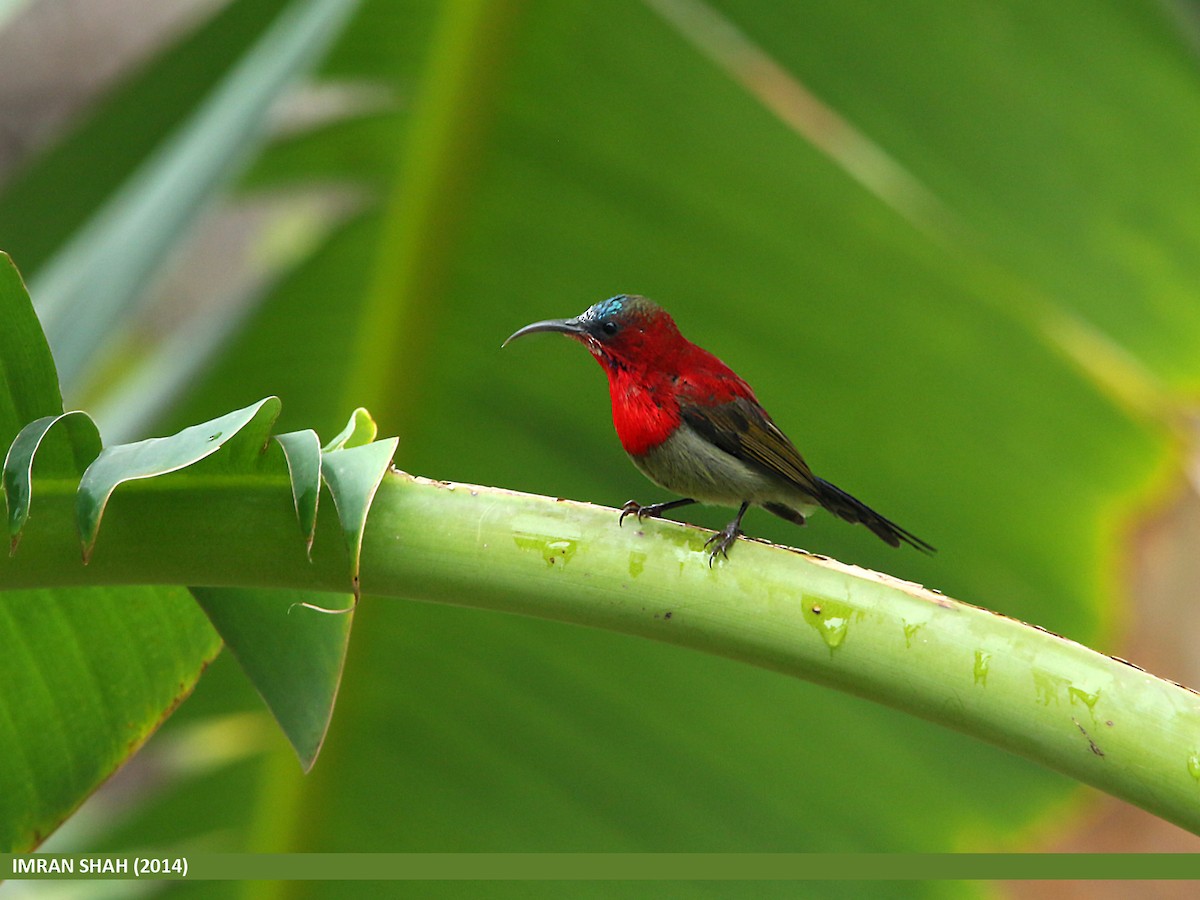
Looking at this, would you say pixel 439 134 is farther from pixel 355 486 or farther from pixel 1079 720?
pixel 1079 720

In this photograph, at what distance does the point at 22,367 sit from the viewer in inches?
40.9

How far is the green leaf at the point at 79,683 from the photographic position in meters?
1.29

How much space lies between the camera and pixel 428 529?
3.17 ft

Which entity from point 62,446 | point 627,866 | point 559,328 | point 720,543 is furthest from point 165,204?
point 627,866

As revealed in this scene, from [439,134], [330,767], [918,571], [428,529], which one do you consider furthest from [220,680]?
[428,529]

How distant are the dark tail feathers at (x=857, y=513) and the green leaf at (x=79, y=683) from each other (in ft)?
2.37

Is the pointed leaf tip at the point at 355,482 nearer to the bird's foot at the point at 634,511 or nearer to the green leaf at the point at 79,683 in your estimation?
the bird's foot at the point at 634,511

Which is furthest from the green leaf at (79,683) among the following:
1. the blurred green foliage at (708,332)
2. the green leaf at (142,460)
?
the blurred green foliage at (708,332)

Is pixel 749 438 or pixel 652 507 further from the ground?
pixel 749 438

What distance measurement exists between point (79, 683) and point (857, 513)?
0.89 meters

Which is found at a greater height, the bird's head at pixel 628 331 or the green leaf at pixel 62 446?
the bird's head at pixel 628 331

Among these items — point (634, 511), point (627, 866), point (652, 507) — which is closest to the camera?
point (634, 511)

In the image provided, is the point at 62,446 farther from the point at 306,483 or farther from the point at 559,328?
the point at 559,328

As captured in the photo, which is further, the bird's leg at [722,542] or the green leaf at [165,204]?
the green leaf at [165,204]
